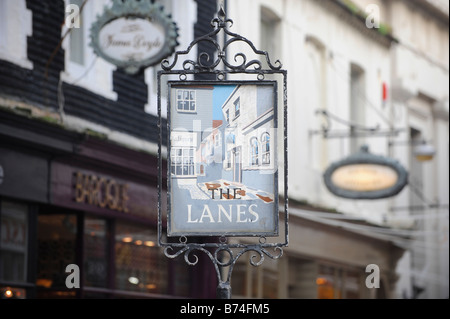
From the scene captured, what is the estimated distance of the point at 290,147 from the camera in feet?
65.1

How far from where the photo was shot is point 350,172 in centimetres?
1998

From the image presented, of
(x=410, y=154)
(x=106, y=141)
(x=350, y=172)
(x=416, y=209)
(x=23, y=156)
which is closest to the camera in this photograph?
(x=23, y=156)

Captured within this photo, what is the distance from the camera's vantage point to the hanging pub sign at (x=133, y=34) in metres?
13.7

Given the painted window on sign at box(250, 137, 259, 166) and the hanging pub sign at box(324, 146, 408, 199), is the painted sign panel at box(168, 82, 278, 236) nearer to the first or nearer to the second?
the painted window on sign at box(250, 137, 259, 166)

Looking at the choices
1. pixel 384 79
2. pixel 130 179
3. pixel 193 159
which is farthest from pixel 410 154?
pixel 193 159

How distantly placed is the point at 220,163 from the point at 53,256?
6484 millimetres

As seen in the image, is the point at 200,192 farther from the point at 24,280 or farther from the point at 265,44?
the point at 265,44

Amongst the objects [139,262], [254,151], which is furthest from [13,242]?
[254,151]

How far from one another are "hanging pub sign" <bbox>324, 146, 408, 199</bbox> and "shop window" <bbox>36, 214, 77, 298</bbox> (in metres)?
6.89

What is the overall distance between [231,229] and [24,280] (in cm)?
580

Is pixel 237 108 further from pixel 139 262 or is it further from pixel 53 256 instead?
pixel 139 262

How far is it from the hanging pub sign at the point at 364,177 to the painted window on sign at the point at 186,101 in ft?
38.2

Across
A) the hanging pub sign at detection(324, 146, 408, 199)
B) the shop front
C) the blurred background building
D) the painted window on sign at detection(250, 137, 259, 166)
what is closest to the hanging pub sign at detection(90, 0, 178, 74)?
the blurred background building

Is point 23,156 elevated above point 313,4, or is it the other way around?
point 313,4
